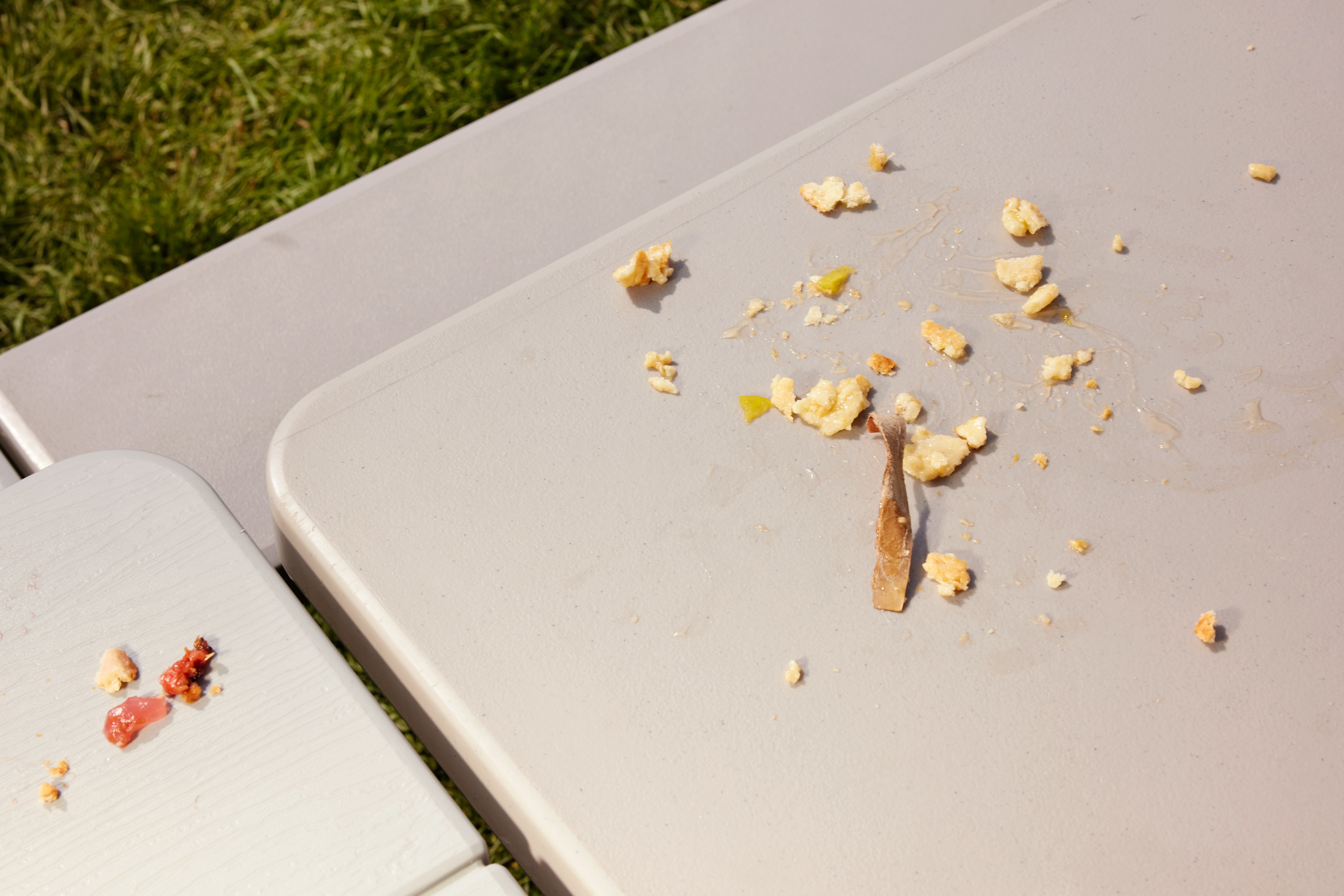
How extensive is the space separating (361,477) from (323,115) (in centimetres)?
135

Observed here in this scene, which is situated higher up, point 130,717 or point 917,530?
point 130,717

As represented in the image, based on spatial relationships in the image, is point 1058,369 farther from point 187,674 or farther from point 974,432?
point 187,674

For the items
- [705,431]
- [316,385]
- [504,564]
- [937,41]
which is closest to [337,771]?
[504,564]

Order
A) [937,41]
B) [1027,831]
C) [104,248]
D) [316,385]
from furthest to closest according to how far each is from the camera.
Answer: [104,248] → [937,41] → [316,385] → [1027,831]

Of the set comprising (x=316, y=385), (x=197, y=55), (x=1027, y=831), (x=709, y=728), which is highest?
(x=197, y=55)

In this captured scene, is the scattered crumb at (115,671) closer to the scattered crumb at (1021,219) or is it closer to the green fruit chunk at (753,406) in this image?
the green fruit chunk at (753,406)

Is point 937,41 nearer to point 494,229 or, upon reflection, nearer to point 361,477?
point 494,229

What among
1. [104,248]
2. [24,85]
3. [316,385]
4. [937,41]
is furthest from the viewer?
[24,85]

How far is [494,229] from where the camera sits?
1.18 metres

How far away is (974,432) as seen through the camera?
836 millimetres

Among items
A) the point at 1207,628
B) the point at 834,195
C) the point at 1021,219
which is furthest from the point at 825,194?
the point at 1207,628

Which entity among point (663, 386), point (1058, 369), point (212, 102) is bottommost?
point (1058, 369)

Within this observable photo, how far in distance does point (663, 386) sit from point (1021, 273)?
13.6 inches

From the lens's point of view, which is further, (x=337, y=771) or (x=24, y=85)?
(x=24, y=85)
